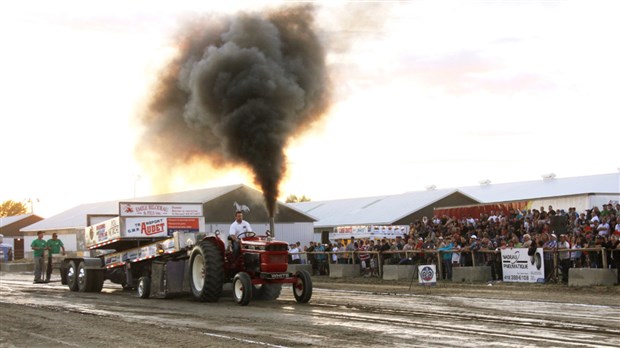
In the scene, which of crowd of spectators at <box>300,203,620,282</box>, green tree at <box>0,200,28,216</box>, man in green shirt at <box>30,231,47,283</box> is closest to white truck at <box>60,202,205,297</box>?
man in green shirt at <box>30,231,47,283</box>

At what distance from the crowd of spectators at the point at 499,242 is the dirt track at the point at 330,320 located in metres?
2.08

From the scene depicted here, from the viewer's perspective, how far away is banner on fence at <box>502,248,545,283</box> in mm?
21547

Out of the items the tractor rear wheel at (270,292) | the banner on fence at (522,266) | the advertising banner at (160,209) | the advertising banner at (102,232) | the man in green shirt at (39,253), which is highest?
the advertising banner at (160,209)

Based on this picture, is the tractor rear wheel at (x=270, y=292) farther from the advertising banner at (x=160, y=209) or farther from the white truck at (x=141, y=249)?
the advertising banner at (x=160, y=209)

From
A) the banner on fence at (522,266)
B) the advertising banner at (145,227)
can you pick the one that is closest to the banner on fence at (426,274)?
the banner on fence at (522,266)

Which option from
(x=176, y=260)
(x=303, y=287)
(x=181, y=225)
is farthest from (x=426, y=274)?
(x=176, y=260)

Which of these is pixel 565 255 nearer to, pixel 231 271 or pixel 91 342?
pixel 231 271

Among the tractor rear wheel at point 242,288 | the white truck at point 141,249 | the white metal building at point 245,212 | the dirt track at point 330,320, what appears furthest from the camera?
the white metal building at point 245,212

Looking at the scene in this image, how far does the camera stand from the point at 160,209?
19.5 metres

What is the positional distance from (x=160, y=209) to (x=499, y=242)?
10.4 metres

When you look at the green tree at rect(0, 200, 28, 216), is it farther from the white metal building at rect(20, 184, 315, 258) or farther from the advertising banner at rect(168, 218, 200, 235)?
the advertising banner at rect(168, 218, 200, 235)

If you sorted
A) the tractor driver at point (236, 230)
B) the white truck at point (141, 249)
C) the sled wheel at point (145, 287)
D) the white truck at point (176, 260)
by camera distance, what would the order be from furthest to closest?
the sled wheel at point (145, 287) → the white truck at point (141, 249) → the tractor driver at point (236, 230) → the white truck at point (176, 260)

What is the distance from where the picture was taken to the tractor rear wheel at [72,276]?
21156mm

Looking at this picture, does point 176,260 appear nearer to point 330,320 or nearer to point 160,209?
point 160,209
